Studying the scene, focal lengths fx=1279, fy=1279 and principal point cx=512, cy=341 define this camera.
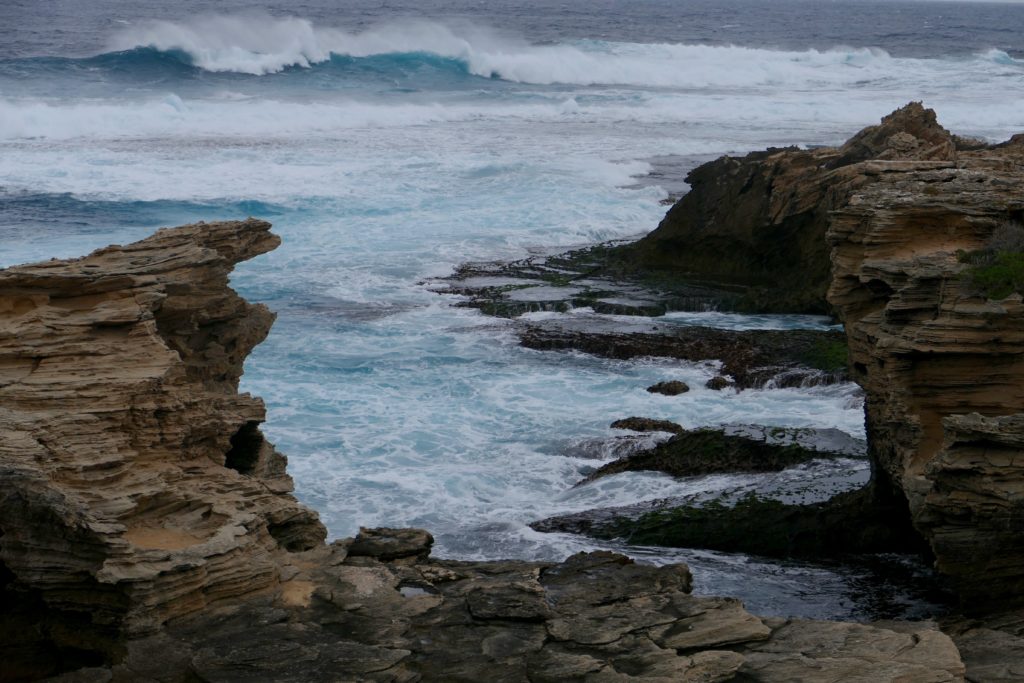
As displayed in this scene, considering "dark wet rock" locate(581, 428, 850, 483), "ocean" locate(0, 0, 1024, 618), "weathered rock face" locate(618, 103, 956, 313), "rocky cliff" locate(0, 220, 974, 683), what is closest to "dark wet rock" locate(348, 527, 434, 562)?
"rocky cliff" locate(0, 220, 974, 683)

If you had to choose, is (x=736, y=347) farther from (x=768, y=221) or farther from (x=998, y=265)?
(x=998, y=265)

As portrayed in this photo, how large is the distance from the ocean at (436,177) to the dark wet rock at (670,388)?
11.9 inches

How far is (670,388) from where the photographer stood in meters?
21.9

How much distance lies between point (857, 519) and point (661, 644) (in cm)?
582

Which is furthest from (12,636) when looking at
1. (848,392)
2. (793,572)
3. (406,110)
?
(406,110)

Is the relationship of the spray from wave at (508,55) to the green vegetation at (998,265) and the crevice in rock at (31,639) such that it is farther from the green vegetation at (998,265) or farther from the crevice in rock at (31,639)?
the crevice in rock at (31,639)

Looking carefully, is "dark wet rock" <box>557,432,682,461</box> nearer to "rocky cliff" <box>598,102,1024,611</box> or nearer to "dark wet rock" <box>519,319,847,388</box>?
"dark wet rock" <box>519,319,847,388</box>

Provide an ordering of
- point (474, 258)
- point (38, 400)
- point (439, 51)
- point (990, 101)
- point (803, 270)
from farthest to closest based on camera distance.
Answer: point (439, 51) → point (990, 101) → point (474, 258) → point (803, 270) → point (38, 400)

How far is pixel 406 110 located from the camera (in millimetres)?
61469

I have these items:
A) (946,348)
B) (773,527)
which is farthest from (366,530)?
(946,348)

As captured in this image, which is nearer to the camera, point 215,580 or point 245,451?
point 215,580

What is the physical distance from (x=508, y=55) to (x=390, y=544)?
70076 millimetres

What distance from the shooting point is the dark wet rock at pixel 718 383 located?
72.0ft

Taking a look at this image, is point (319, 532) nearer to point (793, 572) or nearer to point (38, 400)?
point (38, 400)
